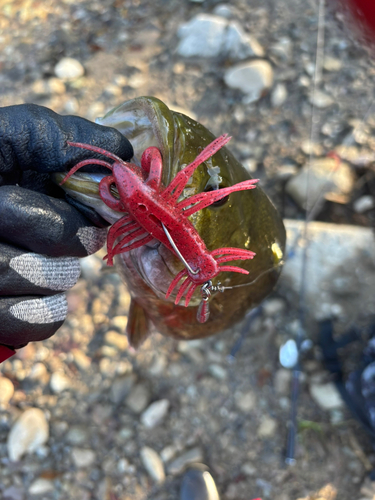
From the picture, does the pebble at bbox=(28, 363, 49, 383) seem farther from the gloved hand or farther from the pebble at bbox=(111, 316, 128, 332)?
the gloved hand

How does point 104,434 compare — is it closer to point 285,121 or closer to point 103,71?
point 285,121

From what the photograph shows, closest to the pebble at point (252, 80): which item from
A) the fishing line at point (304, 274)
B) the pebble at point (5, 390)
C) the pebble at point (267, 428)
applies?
the fishing line at point (304, 274)

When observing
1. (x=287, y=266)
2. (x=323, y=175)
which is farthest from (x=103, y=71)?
(x=287, y=266)

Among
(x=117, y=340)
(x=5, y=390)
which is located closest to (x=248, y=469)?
(x=117, y=340)

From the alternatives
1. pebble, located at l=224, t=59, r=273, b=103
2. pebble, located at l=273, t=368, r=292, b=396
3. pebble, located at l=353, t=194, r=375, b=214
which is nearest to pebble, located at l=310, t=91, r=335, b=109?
pebble, located at l=224, t=59, r=273, b=103

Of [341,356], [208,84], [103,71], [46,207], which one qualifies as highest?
[46,207]

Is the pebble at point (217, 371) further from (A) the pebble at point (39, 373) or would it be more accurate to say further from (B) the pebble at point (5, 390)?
(B) the pebble at point (5, 390)

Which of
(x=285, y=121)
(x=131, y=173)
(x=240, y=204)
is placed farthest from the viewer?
(x=285, y=121)
